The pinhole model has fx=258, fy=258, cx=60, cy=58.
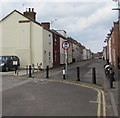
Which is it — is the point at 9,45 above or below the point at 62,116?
above

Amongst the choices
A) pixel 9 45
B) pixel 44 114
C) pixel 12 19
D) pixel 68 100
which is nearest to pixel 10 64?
pixel 9 45

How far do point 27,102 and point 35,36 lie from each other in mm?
25375

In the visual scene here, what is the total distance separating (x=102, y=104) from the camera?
9.88 metres

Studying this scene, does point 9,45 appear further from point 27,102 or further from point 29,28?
point 27,102

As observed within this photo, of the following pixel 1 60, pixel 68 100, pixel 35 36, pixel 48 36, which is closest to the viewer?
pixel 68 100

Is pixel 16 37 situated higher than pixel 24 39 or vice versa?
pixel 16 37

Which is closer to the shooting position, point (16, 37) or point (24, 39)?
point (24, 39)

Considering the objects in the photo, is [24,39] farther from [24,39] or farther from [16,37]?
[16,37]

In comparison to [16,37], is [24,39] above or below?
below

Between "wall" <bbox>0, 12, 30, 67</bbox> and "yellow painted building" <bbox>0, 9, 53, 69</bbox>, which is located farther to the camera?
"wall" <bbox>0, 12, 30, 67</bbox>

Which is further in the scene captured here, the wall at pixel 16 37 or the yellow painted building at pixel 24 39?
the wall at pixel 16 37

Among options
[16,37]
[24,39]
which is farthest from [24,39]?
[16,37]

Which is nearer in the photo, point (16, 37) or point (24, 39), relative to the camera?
point (24, 39)

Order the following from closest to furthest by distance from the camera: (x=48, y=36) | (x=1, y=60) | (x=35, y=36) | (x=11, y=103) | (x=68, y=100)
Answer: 1. (x=11, y=103)
2. (x=68, y=100)
3. (x=1, y=60)
4. (x=35, y=36)
5. (x=48, y=36)
